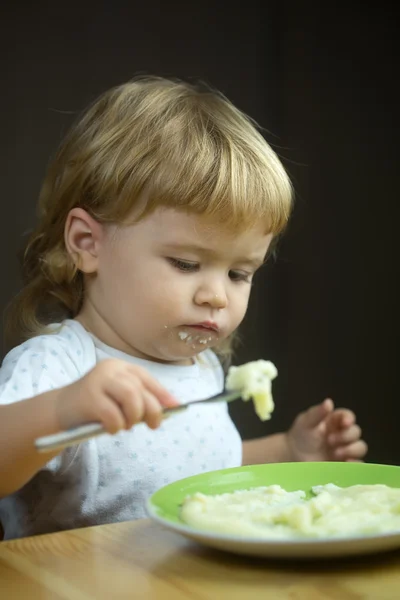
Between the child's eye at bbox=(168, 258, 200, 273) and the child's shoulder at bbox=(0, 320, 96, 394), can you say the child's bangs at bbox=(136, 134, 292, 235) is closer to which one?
the child's eye at bbox=(168, 258, 200, 273)

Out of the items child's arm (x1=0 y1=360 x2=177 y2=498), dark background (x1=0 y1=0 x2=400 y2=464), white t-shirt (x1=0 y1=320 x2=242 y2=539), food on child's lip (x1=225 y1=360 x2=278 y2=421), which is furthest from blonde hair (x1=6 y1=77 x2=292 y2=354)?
dark background (x1=0 y1=0 x2=400 y2=464)

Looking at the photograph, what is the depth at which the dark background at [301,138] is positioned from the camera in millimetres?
2010

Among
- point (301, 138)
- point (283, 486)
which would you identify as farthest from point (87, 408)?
point (301, 138)

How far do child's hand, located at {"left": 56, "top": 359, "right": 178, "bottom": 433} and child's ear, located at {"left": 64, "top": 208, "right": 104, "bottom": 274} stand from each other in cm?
49

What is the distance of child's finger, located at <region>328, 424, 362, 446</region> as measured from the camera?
4.65 ft

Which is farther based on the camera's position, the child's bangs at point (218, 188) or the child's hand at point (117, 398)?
the child's bangs at point (218, 188)

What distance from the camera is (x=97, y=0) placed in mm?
2045

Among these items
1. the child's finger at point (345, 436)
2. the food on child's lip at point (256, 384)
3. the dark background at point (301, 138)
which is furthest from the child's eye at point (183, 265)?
the dark background at point (301, 138)

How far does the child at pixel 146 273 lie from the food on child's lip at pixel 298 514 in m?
0.36

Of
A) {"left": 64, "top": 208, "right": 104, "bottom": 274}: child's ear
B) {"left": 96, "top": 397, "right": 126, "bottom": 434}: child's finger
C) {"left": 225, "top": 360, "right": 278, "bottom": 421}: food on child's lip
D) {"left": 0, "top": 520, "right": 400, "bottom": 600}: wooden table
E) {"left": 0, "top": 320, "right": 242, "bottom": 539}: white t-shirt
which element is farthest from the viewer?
{"left": 64, "top": 208, "right": 104, "bottom": 274}: child's ear

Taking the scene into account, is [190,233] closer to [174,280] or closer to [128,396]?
[174,280]

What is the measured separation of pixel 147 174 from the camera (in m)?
1.27

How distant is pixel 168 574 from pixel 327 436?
74cm

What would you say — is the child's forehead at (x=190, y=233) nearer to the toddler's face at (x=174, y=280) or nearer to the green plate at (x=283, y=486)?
the toddler's face at (x=174, y=280)
